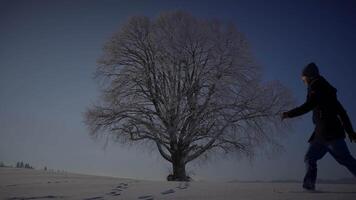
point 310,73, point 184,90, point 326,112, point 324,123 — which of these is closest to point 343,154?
point 324,123

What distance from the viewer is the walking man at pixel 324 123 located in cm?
439

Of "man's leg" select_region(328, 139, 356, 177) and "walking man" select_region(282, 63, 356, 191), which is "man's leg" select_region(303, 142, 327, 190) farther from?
"man's leg" select_region(328, 139, 356, 177)

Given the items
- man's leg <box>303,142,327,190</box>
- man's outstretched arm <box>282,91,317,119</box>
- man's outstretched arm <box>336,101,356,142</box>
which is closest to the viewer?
man's outstretched arm <box>336,101,356,142</box>

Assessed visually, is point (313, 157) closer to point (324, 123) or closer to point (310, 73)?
point (324, 123)

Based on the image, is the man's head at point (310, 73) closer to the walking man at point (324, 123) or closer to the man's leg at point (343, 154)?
the walking man at point (324, 123)

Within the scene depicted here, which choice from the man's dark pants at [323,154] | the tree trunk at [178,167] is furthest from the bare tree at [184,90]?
the man's dark pants at [323,154]

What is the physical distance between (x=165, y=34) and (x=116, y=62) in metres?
3.05

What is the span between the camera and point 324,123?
4.47 metres

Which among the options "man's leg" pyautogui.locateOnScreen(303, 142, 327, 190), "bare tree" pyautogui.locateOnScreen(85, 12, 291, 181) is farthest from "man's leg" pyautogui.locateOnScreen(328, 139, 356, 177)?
"bare tree" pyautogui.locateOnScreen(85, 12, 291, 181)

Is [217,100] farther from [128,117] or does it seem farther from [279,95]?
[128,117]

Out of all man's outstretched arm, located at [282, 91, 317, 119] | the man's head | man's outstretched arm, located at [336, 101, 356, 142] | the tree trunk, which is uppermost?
the man's head

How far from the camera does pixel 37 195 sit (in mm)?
5551

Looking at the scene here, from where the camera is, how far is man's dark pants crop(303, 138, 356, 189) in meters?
4.39

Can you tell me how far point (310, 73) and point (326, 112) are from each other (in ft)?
2.12
